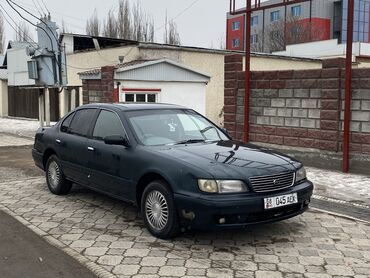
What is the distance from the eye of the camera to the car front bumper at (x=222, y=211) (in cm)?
473

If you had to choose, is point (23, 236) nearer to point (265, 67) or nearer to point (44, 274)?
point (44, 274)

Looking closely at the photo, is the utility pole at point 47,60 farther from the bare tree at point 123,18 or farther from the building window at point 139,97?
the bare tree at point 123,18

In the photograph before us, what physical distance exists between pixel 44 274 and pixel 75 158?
2670mm

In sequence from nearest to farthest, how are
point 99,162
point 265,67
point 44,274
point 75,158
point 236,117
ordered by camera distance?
point 44,274, point 99,162, point 75,158, point 236,117, point 265,67

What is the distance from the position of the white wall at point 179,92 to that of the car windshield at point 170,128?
9825mm

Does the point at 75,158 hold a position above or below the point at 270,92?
below

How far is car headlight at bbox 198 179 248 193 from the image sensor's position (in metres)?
4.80

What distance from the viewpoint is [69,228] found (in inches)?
226

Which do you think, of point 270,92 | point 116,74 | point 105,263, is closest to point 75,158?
point 105,263

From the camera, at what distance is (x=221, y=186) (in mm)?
4805

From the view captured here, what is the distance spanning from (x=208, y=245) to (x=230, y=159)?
0.95 meters

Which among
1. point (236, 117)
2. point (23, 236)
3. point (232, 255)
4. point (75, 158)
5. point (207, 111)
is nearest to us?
point (232, 255)

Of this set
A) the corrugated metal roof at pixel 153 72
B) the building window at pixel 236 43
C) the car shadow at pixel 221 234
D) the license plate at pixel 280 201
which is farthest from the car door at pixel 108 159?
the building window at pixel 236 43

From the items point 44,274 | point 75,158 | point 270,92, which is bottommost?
point 44,274
